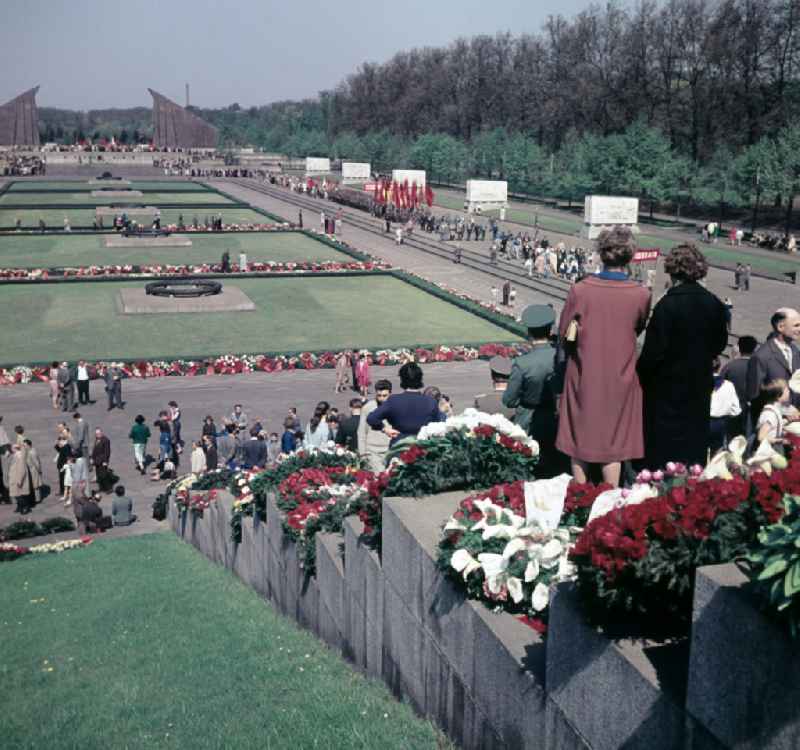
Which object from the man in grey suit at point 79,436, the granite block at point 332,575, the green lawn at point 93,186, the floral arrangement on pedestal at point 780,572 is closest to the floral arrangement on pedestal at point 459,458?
the granite block at point 332,575

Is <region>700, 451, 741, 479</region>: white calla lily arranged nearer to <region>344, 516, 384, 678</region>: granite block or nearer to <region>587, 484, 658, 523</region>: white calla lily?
<region>587, 484, 658, 523</region>: white calla lily

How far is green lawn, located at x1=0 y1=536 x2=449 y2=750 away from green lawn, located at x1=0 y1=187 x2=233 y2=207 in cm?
6170

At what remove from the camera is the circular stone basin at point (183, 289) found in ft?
108

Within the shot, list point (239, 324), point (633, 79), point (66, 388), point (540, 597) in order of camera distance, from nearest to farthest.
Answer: point (540, 597) < point (66, 388) < point (239, 324) < point (633, 79)

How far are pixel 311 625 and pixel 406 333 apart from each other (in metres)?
21.7

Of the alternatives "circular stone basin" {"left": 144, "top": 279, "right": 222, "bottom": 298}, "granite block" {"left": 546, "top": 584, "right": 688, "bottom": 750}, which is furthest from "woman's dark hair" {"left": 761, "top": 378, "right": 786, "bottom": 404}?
"circular stone basin" {"left": 144, "top": 279, "right": 222, "bottom": 298}

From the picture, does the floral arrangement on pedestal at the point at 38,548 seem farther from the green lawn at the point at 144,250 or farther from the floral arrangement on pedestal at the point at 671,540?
the green lawn at the point at 144,250

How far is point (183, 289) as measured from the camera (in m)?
33.1

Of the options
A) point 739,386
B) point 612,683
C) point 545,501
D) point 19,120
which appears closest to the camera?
point 612,683

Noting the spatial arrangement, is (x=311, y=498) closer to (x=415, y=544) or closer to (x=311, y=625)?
(x=311, y=625)

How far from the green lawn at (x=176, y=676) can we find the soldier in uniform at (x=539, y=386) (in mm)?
1736

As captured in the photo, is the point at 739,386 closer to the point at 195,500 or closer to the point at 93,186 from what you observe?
the point at 195,500

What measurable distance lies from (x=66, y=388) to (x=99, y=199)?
56.0 m

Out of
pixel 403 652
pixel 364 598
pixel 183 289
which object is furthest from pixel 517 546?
pixel 183 289
